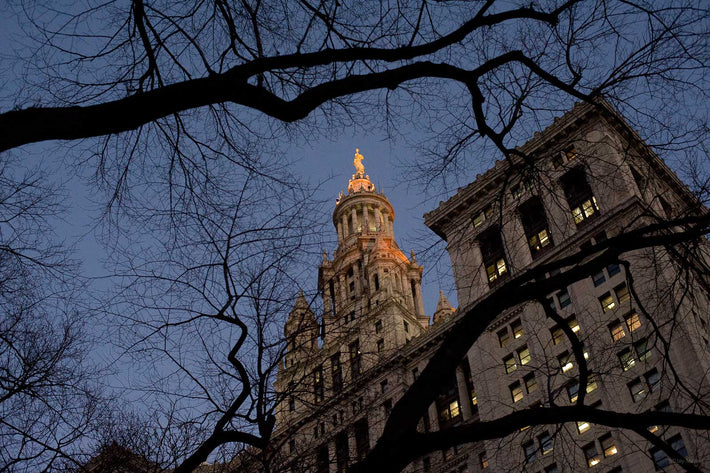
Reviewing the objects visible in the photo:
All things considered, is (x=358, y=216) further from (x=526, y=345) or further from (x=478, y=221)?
(x=526, y=345)

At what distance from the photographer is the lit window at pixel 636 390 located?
165 feet

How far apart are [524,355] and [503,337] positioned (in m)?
3.58

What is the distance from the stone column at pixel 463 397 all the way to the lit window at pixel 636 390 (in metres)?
16.7

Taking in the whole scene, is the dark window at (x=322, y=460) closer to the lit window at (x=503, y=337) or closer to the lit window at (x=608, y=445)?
the lit window at (x=608, y=445)

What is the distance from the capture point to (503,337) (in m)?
63.6

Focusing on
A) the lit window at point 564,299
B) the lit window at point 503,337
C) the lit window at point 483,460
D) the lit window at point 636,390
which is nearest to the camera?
the lit window at point 636,390

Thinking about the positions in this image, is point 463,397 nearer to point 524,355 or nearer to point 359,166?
point 524,355

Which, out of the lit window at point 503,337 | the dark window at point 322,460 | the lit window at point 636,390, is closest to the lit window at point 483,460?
the lit window at point 503,337

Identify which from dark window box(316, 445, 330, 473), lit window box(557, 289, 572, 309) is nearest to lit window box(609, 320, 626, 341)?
lit window box(557, 289, 572, 309)

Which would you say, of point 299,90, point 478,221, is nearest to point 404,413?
point 299,90

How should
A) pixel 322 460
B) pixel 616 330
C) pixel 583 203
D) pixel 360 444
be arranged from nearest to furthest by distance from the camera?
pixel 322 460 → pixel 360 444 → pixel 616 330 → pixel 583 203

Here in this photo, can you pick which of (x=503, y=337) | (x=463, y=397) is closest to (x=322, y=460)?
(x=503, y=337)

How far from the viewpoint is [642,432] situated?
8.73m

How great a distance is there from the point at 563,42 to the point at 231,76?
22.2 ft
